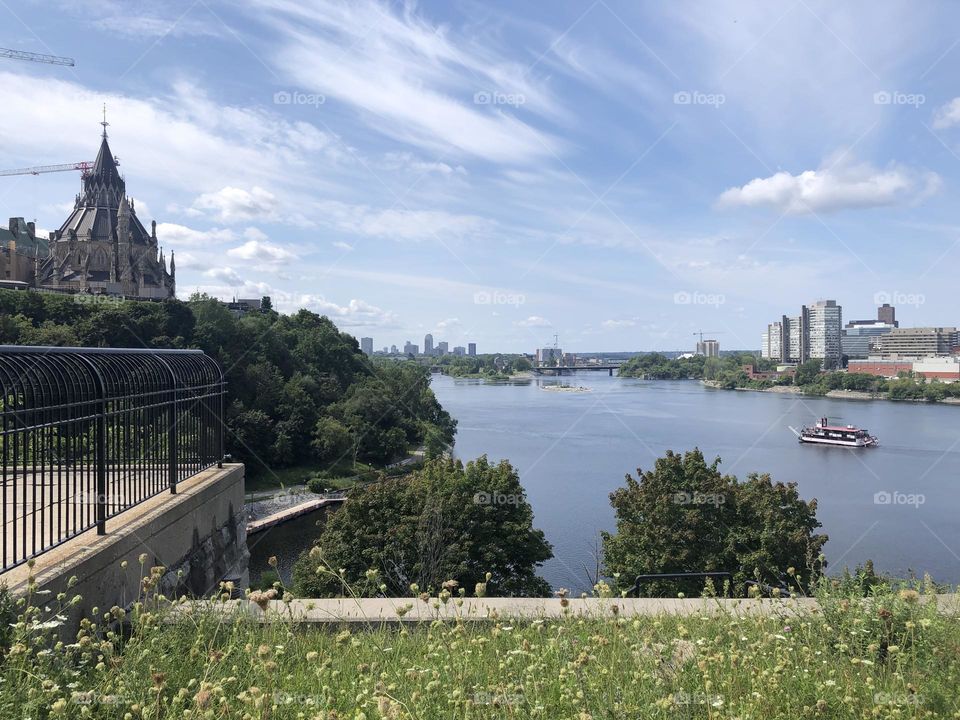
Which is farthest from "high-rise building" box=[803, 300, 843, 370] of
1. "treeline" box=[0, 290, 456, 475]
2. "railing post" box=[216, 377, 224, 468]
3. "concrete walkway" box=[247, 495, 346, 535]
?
"railing post" box=[216, 377, 224, 468]

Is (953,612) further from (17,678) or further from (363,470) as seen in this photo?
(363,470)

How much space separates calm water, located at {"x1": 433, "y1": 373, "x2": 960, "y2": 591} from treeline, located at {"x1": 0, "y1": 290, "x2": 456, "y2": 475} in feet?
23.9

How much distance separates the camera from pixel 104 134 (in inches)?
3401

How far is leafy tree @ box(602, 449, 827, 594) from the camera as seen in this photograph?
20500 millimetres

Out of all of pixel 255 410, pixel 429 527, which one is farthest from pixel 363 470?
pixel 429 527

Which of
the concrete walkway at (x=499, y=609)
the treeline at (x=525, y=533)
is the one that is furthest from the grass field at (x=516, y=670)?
the treeline at (x=525, y=533)

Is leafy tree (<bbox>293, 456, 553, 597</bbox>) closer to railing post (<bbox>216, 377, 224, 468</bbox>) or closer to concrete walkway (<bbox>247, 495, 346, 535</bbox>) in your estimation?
railing post (<bbox>216, 377, 224, 468</bbox>)

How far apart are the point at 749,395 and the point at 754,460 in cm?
7660

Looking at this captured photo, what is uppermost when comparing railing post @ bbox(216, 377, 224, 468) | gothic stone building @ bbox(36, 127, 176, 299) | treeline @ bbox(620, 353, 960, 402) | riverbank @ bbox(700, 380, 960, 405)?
gothic stone building @ bbox(36, 127, 176, 299)

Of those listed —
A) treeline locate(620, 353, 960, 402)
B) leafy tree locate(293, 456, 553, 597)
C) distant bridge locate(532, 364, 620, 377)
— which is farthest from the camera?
distant bridge locate(532, 364, 620, 377)

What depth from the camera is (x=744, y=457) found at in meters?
54.2

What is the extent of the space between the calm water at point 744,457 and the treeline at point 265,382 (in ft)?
23.9

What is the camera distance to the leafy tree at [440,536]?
2002 cm

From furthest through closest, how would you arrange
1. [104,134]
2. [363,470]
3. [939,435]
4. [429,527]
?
[104,134] < [939,435] < [363,470] < [429,527]
